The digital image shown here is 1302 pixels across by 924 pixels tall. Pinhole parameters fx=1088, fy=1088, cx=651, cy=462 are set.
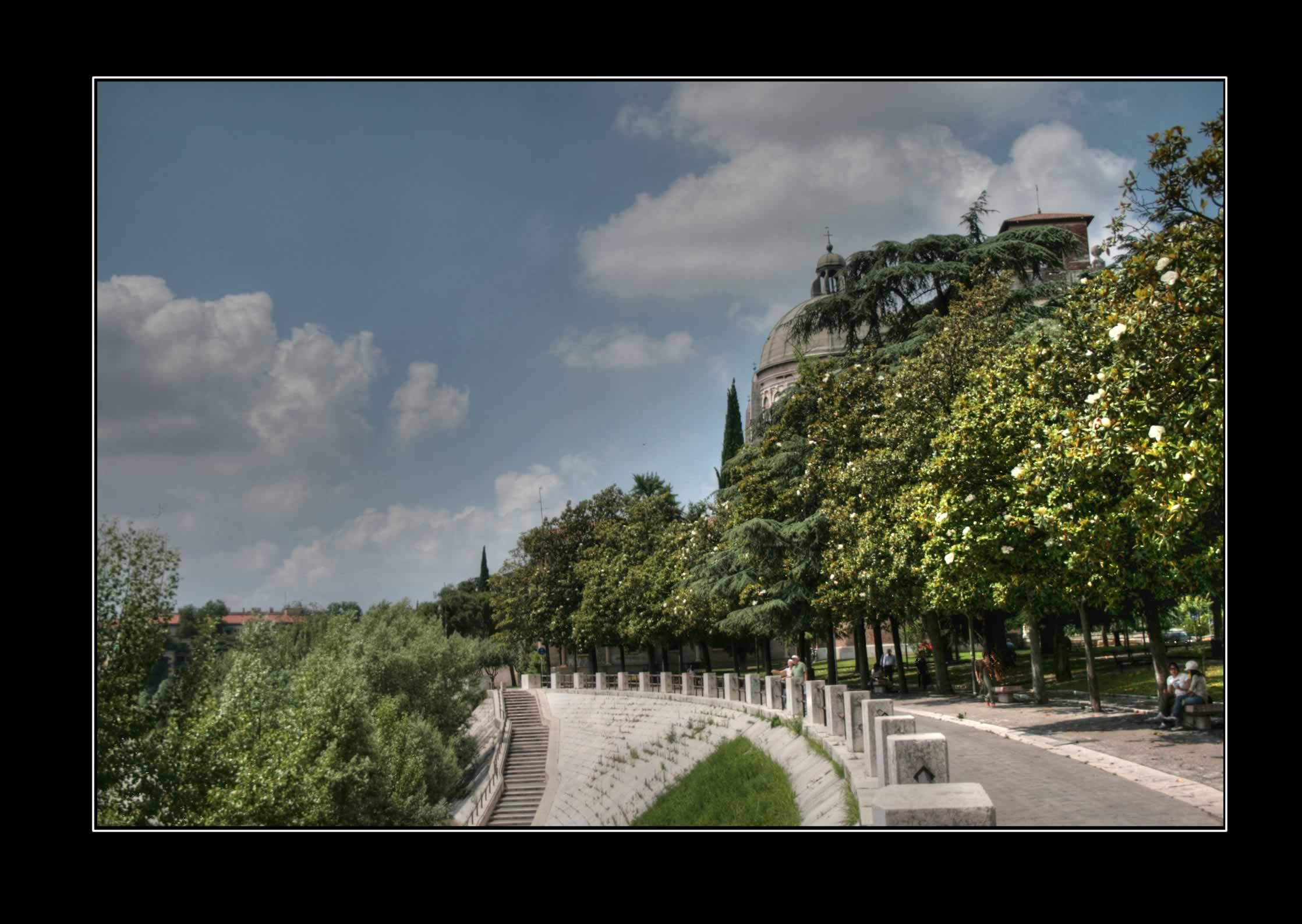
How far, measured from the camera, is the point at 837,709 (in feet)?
59.3

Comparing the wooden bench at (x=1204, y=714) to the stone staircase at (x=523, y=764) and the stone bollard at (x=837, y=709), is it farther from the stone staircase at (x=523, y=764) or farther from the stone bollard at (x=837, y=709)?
the stone staircase at (x=523, y=764)

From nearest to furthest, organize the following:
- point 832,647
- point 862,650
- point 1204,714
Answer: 1. point 1204,714
2. point 832,647
3. point 862,650

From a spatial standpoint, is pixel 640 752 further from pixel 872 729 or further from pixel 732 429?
pixel 732 429

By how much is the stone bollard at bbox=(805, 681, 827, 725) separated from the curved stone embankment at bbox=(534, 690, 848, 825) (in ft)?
1.53

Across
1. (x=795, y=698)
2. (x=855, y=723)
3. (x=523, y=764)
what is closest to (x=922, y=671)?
(x=795, y=698)

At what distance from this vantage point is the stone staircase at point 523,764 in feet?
129

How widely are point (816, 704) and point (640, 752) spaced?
52.9 feet

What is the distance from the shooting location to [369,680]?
124 ft

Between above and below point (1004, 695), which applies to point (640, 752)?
below

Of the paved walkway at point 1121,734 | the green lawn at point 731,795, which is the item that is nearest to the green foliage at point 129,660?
the green lawn at point 731,795
